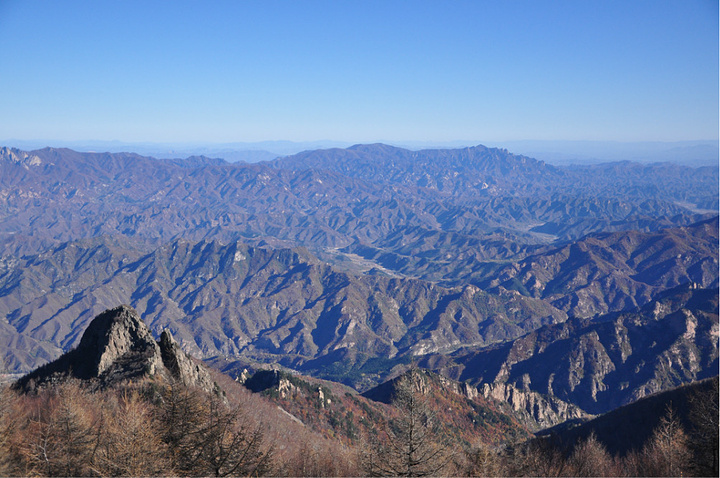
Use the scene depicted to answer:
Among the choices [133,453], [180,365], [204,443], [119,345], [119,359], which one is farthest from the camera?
[119,345]

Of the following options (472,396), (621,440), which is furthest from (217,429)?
(472,396)

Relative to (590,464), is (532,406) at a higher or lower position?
lower

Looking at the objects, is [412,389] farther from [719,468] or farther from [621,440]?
[621,440]

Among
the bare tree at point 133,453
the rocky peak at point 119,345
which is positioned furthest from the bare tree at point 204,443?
the rocky peak at point 119,345

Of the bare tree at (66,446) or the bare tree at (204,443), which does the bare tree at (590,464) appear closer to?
the bare tree at (204,443)

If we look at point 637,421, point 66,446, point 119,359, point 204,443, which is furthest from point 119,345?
point 637,421

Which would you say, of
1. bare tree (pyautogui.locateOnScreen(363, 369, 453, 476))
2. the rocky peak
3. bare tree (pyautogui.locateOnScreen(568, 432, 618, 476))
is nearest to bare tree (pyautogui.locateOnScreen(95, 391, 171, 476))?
bare tree (pyautogui.locateOnScreen(363, 369, 453, 476))

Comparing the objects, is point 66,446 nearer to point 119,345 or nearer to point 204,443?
point 204,443

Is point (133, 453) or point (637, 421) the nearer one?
point (133, 453)

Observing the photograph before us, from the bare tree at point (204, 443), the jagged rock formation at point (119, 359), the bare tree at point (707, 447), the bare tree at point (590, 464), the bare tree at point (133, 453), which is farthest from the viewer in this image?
the jagged rock formation at point (119, 359)
